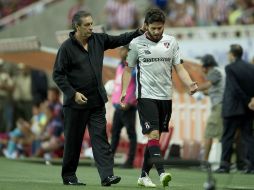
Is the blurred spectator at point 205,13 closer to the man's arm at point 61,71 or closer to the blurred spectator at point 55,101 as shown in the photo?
the blurred spectator at point 55,101

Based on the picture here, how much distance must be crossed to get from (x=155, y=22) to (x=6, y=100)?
49.0 ft

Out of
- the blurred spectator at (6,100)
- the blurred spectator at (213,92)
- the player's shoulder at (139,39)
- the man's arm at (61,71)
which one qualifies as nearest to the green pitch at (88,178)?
the blurred spectator at (213,92)

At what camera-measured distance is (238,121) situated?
1758 centimetres

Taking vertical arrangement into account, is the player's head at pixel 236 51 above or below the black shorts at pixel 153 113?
above

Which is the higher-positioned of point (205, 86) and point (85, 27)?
point (85, 27)

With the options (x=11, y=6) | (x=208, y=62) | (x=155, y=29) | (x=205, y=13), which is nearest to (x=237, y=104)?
(x=208, y=62)

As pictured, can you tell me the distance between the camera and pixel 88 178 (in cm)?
1524

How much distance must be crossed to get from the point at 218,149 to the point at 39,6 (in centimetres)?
1388

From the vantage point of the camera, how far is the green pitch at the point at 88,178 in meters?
13.0

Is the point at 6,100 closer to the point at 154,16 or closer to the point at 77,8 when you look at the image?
the point at 77,8

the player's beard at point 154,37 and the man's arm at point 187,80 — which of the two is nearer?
the man's arm at point 187,80

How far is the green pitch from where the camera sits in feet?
42.5

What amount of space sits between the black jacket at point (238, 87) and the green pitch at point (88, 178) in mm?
1252

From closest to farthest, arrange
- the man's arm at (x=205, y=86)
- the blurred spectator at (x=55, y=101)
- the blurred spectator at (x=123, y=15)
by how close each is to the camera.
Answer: the man's arm at (x=205, y=86) → the blurred spectator at (x=55, y=101) → the blurred spectator at (x=123, y=15)
